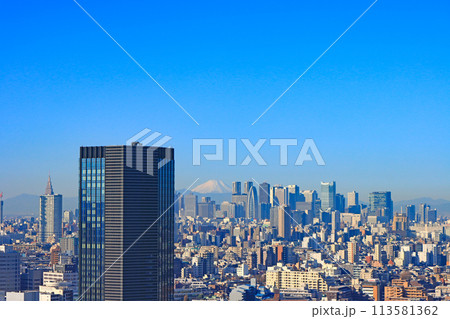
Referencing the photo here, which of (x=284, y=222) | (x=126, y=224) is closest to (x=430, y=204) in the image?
(x=284, y=222)

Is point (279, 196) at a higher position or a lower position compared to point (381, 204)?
higher

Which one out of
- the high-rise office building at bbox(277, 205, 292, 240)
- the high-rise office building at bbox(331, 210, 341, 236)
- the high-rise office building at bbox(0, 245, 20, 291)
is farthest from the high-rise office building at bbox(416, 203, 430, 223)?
the high-rise office building at bbox(0, 245, 20, 291)

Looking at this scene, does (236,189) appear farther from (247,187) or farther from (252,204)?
(252,204)

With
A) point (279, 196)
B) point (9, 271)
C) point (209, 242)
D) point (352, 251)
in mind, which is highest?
point (279, 196)

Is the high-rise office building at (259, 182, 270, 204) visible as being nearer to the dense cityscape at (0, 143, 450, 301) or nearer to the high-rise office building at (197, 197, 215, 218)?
the dense cityscape at (0, 143, 450, 301)

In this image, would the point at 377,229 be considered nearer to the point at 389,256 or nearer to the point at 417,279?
the point at 389,256

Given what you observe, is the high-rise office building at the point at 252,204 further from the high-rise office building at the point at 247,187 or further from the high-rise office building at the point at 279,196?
the high-rise office building at the point at 279,196
